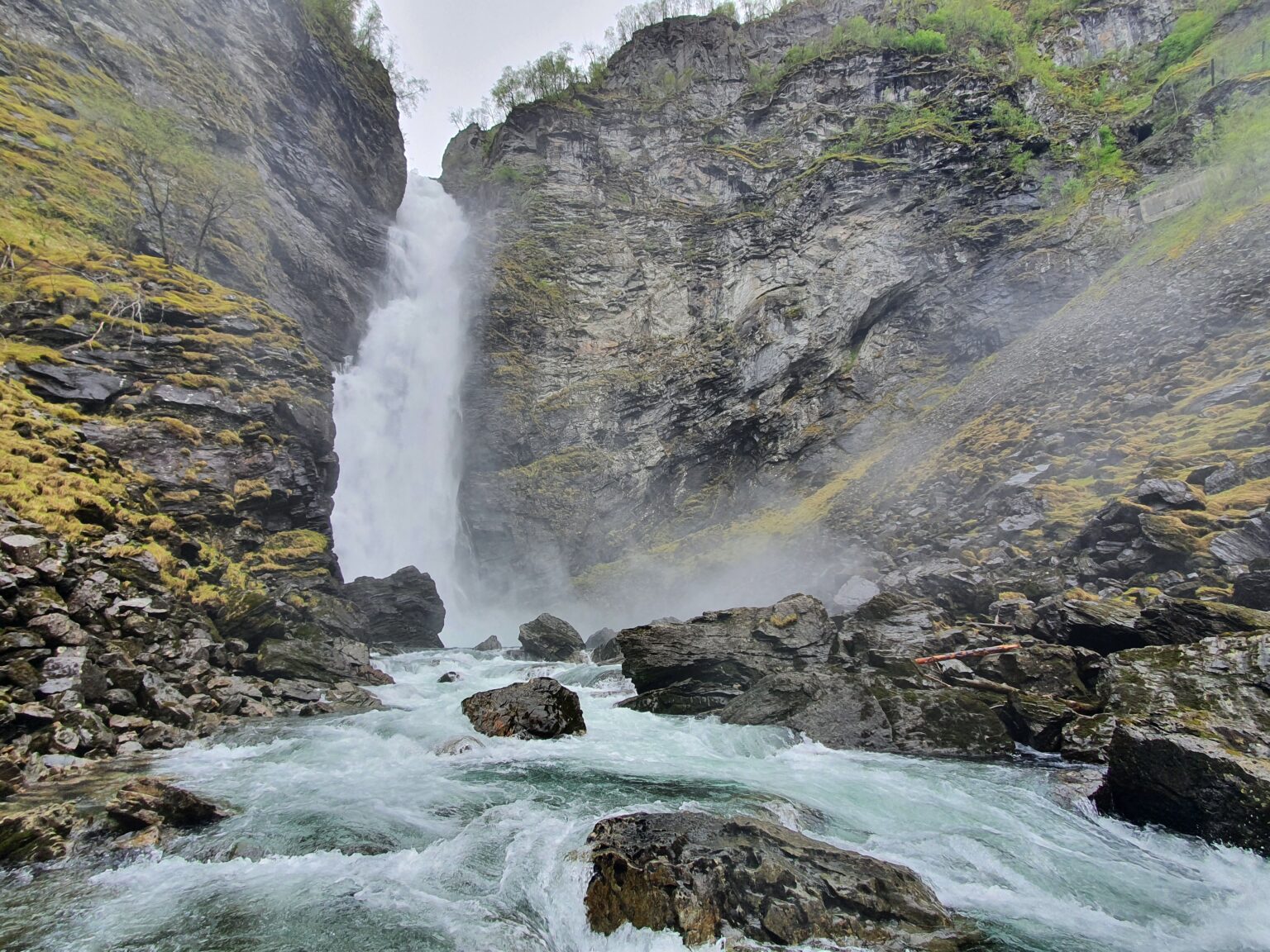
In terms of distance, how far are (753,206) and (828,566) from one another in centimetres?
3231

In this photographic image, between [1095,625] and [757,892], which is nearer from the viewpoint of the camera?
[757,892]

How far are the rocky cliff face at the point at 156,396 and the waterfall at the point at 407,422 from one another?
519 cm

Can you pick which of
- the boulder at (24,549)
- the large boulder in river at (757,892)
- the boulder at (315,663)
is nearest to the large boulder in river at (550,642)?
the boulder at (315,663)

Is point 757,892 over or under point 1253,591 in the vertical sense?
under

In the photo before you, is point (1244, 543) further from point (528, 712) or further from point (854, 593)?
point (528, 712)

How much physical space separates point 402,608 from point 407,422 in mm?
16138

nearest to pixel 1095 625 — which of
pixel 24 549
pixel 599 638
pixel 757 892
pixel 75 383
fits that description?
pixel 757 892

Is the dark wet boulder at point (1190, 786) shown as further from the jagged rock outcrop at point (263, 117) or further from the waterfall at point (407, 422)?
the waterfall at point (407, 422)

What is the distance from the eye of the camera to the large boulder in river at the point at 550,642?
24453 mm

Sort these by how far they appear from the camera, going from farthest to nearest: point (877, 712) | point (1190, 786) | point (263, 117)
→ point (263, 117) < point (877, 712) < point (1190, 786)

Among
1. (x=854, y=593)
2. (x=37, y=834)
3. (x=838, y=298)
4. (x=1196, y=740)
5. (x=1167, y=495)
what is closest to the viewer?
(x=37, y=834)

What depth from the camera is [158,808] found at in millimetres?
6430

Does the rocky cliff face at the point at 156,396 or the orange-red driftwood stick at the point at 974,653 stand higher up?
the rocky cliff face at the point at 156,396

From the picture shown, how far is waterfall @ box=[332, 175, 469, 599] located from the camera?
3297 centimetres
